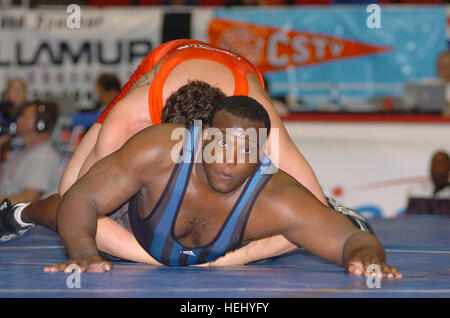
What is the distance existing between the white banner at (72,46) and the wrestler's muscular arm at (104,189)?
4.81 m

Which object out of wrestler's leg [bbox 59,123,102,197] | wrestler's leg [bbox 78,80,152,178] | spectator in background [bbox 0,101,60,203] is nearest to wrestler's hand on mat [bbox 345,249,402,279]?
wrestler's leg [bbox 78,80,152,178]

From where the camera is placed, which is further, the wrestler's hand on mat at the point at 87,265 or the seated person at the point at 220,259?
the seated person at the point at 220,259

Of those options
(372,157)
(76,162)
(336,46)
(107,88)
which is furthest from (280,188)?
(336,46)

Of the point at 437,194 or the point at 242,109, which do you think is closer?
the point at 242,109

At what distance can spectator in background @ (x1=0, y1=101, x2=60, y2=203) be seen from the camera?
4879mm

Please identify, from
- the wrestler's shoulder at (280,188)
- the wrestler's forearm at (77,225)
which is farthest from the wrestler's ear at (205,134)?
the wrestler's forearm at (77,225)

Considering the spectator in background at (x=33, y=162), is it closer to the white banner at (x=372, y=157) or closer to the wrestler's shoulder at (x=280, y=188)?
the white banner at (x=372, y=157)

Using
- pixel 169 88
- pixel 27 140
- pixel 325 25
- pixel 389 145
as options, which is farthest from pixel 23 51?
pixel 169 88

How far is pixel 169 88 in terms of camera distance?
2.90 meters

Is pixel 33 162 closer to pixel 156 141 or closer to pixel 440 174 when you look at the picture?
pixel 156 141

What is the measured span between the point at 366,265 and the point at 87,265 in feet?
2.72

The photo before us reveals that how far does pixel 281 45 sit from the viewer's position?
6965 millimetres

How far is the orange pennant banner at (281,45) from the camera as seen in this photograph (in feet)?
22.6

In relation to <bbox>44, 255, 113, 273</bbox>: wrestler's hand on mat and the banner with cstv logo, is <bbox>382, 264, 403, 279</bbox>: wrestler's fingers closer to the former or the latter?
<bbox>44, 255, 113, 273</bbox>: wrestler's hand on mat
